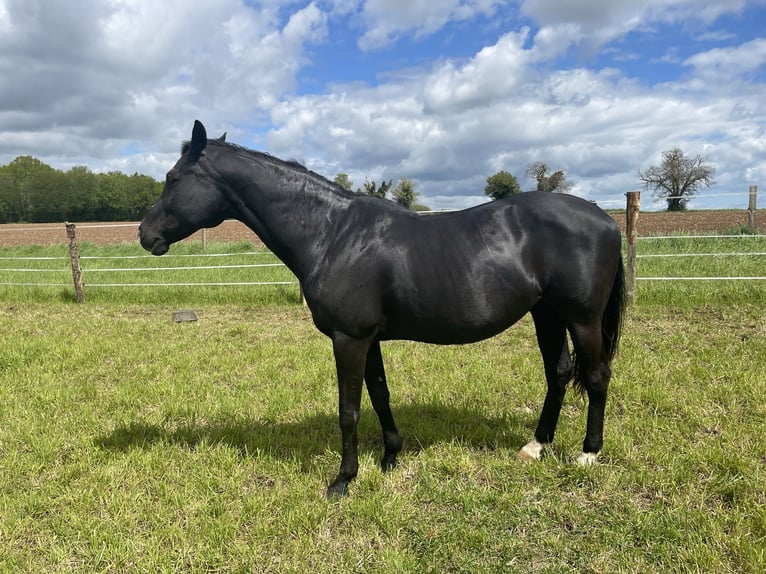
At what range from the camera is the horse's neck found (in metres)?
2.98

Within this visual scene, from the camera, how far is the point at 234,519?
2666mm

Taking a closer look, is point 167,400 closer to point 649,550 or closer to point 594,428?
point 594,428

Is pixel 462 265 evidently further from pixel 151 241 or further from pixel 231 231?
pixel 231 231

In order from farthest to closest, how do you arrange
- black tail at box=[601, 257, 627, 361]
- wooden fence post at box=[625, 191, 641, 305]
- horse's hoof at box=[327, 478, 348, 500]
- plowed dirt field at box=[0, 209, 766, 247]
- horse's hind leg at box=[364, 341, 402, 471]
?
1. plowed dirt field at box=[0, 209, 766, 247]
2. wooden fence post at box=[625, 191, 641, 305]
3. black tail at box=[601, 257, 627, 361]
4. horse's hind leg at box=[364, 341, 402, 471]
5. horse's hoof at box=[327, 478, 348, 500]

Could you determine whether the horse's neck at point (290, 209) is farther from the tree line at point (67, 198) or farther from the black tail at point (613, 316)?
the tree line at point (67, 198)

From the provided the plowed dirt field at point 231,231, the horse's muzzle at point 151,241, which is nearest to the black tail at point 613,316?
the horse's muzzle at point 151,241

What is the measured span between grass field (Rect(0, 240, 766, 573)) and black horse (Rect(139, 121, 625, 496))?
438 millimetres

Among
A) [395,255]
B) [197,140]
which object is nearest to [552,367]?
[395,255]

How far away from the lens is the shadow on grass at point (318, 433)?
3.53 m

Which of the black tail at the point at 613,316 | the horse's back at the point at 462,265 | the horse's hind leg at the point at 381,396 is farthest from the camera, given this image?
the black tail at the point at 613,316

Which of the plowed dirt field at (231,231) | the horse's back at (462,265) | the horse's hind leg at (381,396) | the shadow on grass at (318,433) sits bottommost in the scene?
the shadow on grass at (318,433)

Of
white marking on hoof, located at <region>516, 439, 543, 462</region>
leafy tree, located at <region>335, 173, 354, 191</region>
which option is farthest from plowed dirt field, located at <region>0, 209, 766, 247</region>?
white marking on hoof, located at <region>516, 439, 543, 462</region>

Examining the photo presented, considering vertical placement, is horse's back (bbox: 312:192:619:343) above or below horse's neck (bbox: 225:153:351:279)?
below

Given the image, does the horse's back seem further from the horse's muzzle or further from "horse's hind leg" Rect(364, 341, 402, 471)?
the horse's muzzle
